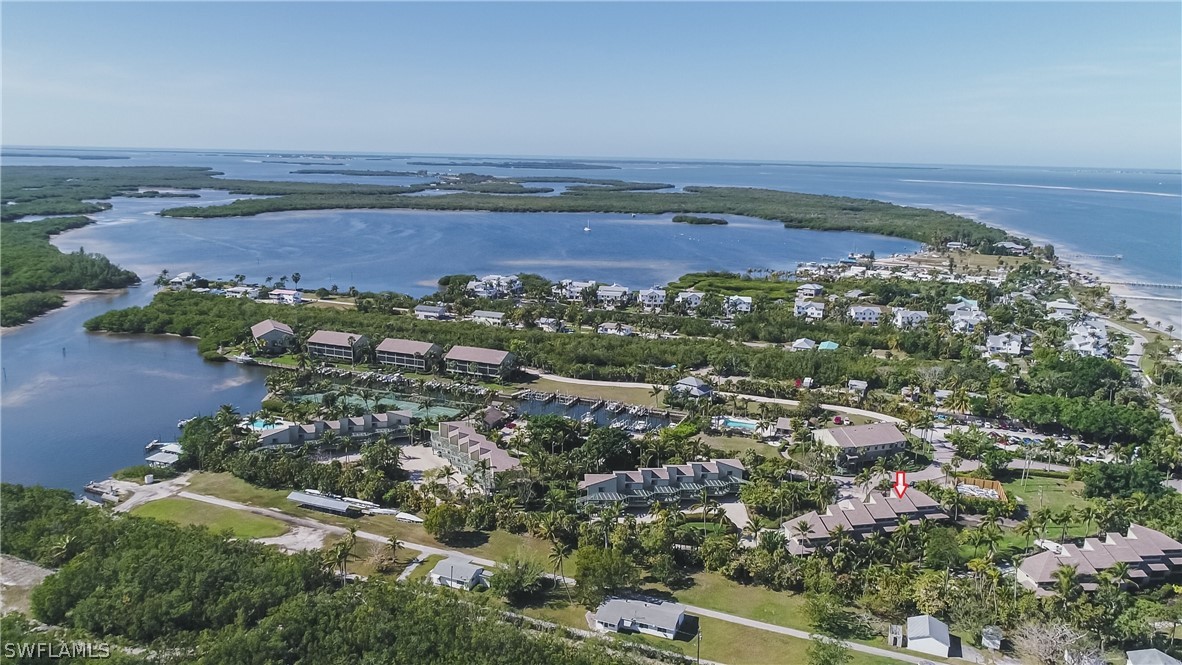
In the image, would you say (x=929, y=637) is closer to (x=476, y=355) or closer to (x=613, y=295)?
(x=476, y=355)

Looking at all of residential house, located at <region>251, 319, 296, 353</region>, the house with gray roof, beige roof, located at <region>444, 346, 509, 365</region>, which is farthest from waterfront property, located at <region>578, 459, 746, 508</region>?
residential house, located at <region>251, 319, 296, 353</region>

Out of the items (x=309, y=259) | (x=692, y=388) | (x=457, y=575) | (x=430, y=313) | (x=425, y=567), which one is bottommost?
(x=425, y=567)

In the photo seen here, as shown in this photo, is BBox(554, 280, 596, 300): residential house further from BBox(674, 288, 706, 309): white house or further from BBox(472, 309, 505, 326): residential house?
BBox(472, 309, 505, 326): residential house

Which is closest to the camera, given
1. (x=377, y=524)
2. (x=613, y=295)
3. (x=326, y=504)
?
(x=377, y=524)

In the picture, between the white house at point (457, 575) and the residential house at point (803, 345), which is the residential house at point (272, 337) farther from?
the residential house at point (803, 345)

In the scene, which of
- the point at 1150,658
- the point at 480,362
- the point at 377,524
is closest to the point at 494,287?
the point at 480,362

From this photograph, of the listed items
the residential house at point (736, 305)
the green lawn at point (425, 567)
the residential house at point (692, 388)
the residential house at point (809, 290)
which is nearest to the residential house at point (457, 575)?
the green lawn at point (425, 567)
